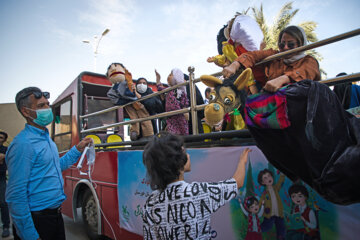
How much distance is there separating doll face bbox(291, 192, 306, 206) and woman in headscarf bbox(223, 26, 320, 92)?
71cm

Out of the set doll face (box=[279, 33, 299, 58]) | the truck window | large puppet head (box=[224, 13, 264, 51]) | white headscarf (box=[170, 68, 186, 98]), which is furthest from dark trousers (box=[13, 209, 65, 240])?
the truck window

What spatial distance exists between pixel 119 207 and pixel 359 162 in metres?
2.86

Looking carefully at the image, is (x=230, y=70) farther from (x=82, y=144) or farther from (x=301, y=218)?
(x=82, y=144)

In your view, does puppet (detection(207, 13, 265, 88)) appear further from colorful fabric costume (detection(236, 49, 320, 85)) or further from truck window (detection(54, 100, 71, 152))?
truck window (detection(54, 100, 71, 152))

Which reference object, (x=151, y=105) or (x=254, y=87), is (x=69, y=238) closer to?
(x=151, y=105)

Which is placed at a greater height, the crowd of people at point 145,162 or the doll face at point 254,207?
the crowd of people at point 145,162

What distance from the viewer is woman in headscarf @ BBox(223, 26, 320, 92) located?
1527 mm

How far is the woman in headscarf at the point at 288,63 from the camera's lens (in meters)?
1.53

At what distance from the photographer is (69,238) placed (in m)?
4.15

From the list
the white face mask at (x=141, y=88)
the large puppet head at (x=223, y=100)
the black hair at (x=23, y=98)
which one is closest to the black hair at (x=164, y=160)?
the large puppet head at (x=223, y=100)

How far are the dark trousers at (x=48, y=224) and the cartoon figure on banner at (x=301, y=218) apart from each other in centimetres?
187

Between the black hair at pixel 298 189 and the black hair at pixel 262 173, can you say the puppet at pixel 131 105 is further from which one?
the black hair at pixel 298 189

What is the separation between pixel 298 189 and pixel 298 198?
55 millimetres

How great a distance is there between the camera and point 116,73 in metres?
3.87
